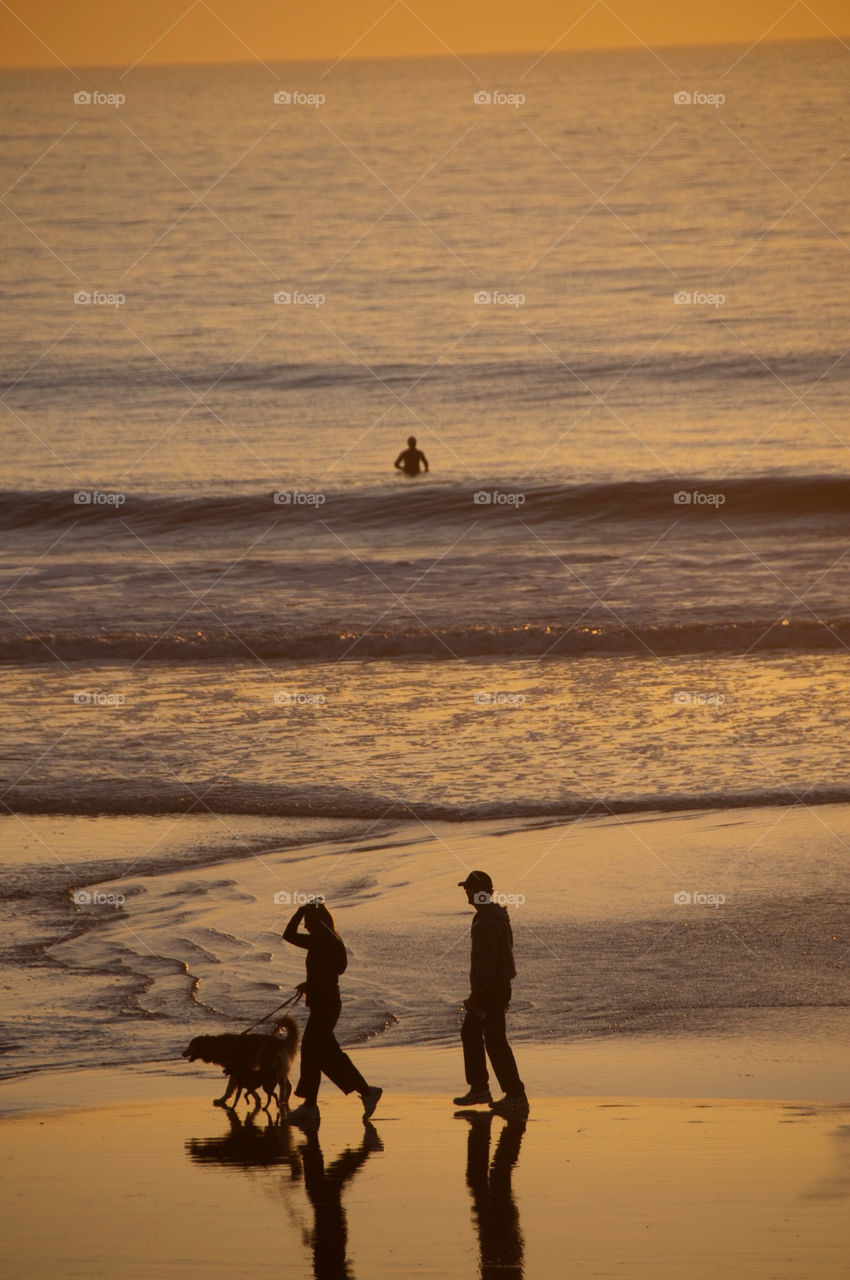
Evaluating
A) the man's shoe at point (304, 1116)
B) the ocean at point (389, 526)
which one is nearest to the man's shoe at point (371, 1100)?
the man's shoe at point (304, 1116)

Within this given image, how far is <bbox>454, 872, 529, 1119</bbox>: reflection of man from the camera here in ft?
31.2

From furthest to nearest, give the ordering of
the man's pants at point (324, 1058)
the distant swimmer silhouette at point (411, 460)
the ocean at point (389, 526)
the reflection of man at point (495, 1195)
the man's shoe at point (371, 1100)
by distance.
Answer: the distant swimmer silhouette at point (411, 460) < the ocean at point (389, 526) < the man's pants at point (324, 1058) < the man's shoe at point (371, 1100) < the reflection of man at point (495, 1195)

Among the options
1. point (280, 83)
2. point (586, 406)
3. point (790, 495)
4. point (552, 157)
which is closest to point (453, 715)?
point (790, 495)

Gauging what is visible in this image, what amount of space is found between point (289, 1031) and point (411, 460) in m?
30.9

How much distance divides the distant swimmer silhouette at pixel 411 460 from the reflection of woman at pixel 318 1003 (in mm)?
30783

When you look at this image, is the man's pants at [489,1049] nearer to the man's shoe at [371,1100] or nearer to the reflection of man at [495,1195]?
the reflection of man at [495,1195]

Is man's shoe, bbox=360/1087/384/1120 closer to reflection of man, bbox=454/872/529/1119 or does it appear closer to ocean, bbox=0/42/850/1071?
reflection of man, bbox=454/872/529/1119

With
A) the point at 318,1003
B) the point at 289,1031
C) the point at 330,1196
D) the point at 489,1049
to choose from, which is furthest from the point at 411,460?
the point at 330,1196

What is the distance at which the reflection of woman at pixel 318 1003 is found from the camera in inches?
375

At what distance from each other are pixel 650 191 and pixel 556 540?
46.8m

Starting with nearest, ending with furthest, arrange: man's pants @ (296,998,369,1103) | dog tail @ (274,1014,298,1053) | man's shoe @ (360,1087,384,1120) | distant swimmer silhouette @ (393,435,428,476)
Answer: man's shoe @ (360,1087,384,1120) < man's pants @ (296,998,369,1103) < dog tail @ (274,1014,298,1053) < distant swimmer silhouette @ (393,435,428,476)

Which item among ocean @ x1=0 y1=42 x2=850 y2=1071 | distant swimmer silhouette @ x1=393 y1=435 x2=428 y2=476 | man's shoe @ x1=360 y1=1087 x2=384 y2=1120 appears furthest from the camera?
distant swimmer silhouette @ x1=393 y1=435 x2=428 y2=476

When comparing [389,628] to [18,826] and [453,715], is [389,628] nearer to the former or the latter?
[453,715]

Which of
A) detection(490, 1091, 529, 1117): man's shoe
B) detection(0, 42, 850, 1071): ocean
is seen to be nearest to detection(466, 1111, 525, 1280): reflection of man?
detection(490, 1091, 529, 1117): man's shoe
